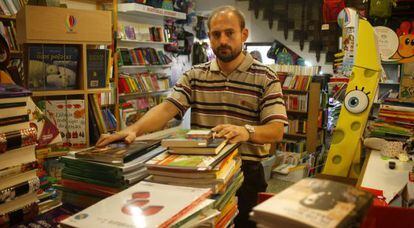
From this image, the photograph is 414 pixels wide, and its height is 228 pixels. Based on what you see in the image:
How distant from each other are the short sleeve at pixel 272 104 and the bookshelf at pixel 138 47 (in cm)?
322

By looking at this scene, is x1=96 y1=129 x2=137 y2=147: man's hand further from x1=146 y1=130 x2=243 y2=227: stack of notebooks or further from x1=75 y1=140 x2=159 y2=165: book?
x1=146 y1=130 x2=243 y2=227: stack of notebooks

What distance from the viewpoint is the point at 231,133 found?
4.16 feet

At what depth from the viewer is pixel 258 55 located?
6367mm

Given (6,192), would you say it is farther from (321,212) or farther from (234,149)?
(321,212)

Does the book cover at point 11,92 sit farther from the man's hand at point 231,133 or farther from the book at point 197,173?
the man's hand at point 231,133

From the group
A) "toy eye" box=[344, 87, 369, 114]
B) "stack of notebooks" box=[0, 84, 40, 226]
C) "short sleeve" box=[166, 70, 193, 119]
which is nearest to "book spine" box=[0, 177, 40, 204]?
"stack of notebooks" box=[0, 84, 40, 226]

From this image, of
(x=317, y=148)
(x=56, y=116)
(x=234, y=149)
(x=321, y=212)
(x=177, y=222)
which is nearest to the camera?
(x=321, y=212)

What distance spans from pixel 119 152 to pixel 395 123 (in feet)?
8.22

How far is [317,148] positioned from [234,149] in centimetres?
439

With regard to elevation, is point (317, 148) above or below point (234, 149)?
below

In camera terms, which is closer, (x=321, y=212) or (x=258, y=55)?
(x=321, y=212)

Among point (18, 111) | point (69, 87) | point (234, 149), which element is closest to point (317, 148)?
point (69, 87)

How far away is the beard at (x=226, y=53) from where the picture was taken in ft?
5.76

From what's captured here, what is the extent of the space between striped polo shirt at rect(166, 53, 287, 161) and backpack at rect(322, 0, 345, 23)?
4.08 m
